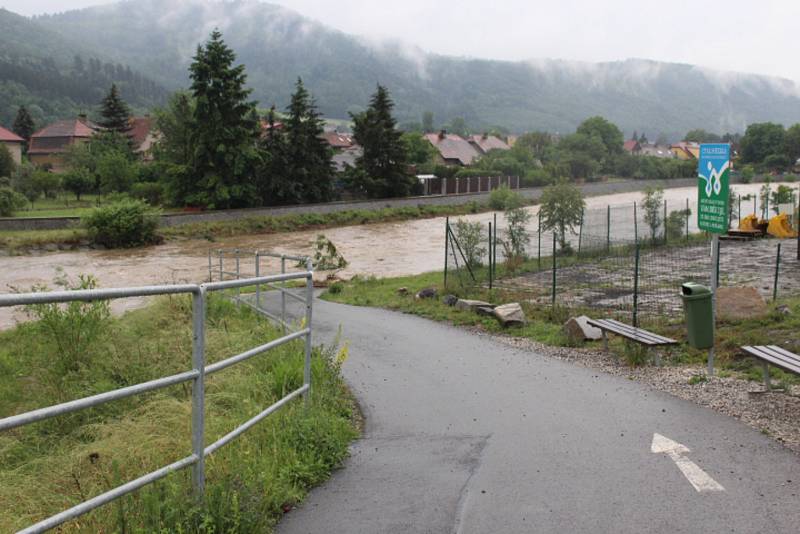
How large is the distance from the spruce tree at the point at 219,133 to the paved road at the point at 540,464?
162 ft

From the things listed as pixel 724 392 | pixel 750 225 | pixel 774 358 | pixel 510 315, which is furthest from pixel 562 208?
pixel 774 358

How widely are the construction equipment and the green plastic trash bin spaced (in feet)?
111

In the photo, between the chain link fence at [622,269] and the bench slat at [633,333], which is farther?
the chain link fence at [622,269]

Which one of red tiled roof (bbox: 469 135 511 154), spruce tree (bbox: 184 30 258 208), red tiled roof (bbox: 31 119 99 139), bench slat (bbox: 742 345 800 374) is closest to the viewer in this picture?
bench slat (bbox: 742 345 800 374)

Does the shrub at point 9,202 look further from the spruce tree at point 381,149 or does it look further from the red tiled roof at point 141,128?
the red tiled roof at point 141,128

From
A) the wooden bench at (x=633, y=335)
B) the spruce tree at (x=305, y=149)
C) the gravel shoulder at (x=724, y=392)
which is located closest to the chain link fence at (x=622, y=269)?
the wooden bench at (x=633, y=335)

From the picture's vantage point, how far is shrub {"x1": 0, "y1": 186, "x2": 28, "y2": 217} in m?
51.2

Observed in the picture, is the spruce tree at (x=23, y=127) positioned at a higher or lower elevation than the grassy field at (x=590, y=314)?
higher

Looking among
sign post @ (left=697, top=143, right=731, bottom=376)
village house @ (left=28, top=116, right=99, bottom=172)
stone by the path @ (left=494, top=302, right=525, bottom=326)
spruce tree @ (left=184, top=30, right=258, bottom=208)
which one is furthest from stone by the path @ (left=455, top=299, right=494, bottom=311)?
village house @ (left=28, top=116, right=99, bottom=172)

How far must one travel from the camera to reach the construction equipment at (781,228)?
1570 inches

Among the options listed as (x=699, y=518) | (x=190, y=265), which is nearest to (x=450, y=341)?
(x=699, y=518)

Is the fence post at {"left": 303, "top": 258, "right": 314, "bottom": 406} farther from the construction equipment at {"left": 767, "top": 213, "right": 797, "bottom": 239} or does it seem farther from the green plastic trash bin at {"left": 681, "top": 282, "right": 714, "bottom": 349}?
the construction equipment at {"left": 767, "top": 213, "right": 797, "bottom": 239}

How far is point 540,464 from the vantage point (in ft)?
21.0

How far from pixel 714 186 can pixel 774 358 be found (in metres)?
2.41
